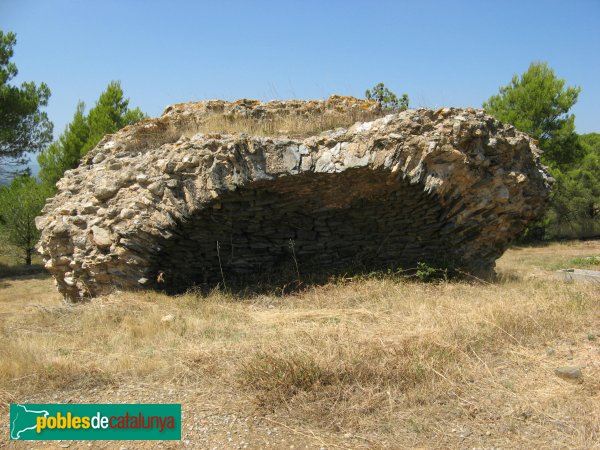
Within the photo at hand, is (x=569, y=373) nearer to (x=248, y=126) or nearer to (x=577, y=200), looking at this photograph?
(x=248, y=126)

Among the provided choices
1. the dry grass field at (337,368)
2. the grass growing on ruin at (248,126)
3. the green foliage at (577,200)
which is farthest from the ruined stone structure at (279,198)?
the green foliage at (577,200)

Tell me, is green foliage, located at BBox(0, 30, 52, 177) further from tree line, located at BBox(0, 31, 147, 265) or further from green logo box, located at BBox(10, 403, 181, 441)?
green logo box, located at BBox(10, 403, 181, 441)

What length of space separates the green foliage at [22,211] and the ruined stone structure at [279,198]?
9732mm

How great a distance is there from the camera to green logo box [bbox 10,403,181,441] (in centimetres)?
331

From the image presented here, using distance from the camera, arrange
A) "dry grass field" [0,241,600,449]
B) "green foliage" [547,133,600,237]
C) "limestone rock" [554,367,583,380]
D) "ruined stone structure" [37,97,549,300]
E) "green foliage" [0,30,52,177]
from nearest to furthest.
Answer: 1. "dry grass field" [0,241,600,449]
2. "limestone rock" [554,367,583,380]
3. "ruined stone structure" [37,97,549,300]
4. "green foliage" [0,30,52,177]
5. "green foliage" [547,133,600,237]

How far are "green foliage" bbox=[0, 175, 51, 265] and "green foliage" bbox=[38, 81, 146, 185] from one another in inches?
27.1

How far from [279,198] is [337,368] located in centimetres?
334

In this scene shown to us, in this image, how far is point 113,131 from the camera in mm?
16219

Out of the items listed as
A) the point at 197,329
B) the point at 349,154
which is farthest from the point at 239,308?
the point at 349,154

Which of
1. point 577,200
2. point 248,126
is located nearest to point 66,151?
point 248,126

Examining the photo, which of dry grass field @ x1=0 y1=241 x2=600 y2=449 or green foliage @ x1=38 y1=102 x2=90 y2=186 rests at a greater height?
green foliage @ x1=38 y1=102 x2=90 y2=186

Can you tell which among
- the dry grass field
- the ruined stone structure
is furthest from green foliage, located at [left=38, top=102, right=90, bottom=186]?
the dry grass field

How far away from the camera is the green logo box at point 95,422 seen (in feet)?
10.9

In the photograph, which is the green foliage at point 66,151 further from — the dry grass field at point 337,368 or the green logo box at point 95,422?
the green logo box at point 95,422
